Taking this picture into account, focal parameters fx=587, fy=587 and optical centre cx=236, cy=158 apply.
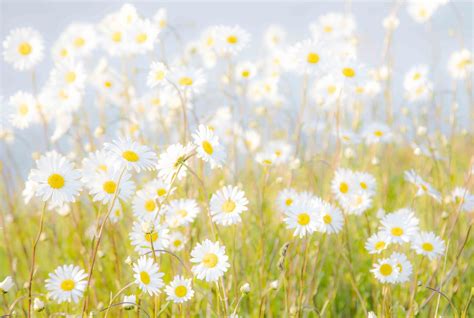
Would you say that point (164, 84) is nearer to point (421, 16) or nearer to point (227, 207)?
point (227, 207)

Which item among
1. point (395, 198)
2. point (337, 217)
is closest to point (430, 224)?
point (395, 198)

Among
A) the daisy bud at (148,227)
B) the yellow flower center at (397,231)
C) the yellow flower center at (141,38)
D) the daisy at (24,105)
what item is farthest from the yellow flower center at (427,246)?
the daisy at (24,105)

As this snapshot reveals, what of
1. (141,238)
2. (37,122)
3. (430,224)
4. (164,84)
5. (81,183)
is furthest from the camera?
(37,122)

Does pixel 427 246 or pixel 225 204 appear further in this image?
pixel 427 246

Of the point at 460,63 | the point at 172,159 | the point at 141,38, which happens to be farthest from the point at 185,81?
the point at 460,63

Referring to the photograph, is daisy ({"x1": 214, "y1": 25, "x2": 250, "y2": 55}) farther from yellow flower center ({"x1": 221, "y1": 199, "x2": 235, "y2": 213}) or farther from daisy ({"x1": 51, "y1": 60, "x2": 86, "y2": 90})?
yellow flower center ({"x1": 221, "y1": 199, "x2": 235, "y2": 213})

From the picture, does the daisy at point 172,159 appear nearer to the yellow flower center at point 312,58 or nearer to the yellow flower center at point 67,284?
the yellow flower center at point 67,284

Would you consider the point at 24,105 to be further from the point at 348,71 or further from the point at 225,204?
the point at 348,71
